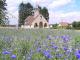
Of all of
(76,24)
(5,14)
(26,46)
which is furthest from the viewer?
(76,24)

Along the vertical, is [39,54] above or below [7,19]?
below

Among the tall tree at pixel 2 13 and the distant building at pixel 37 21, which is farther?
the distant building at pixel 37 21

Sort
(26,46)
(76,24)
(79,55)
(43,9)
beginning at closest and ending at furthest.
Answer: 1. (79,55)
2. (26,46)
3. (76,24)
4. (43,9)

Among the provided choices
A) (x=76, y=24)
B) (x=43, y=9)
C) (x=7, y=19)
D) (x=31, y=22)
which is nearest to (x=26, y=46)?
(x=7, y=19)

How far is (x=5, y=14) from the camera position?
7.30 metres

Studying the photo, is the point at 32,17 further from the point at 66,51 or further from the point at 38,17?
the point at 66,51

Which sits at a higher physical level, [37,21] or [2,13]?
[2,13]

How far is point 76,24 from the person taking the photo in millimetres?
68750

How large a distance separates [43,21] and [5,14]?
81.3m

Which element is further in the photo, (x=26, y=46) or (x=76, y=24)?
(x=76, y=24)

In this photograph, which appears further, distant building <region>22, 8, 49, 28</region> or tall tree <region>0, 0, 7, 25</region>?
distant building <region>22, 8, 49, 28</region>

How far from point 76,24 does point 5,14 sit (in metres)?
A: 62.3

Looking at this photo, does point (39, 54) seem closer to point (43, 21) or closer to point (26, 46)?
point (26, 46)

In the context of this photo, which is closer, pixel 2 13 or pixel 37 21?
pixel 2 13
